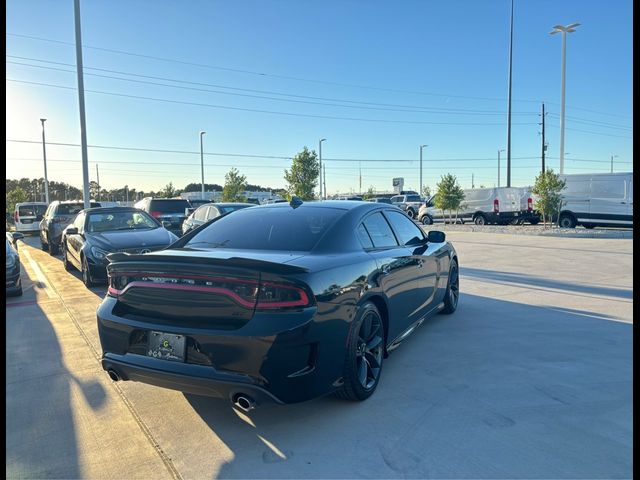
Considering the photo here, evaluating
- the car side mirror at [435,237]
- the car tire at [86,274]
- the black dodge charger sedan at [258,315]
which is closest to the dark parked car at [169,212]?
the car tire at [86,274]

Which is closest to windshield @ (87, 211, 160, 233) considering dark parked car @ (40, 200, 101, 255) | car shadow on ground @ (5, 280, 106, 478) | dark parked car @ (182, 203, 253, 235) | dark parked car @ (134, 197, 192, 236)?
dark parked car @ (182, 203, 253, 235)

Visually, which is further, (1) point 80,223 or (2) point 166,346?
(1) point 80,223

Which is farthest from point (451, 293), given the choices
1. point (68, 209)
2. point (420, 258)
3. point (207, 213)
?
point (68, 209)

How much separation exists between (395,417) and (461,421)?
45 cm

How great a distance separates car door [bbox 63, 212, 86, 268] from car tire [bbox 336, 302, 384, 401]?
7193 mm

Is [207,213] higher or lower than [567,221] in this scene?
higher

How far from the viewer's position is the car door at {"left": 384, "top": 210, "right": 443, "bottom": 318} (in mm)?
4777

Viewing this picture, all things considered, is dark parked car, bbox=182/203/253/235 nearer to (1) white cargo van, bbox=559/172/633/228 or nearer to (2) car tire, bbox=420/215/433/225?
(1) white cargo van, bbox=559/172/633/228

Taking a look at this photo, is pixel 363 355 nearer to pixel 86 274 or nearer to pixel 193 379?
pixel 193 379

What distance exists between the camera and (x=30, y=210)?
23453mm

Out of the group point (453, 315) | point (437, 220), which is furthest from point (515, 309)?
point (437, 220)

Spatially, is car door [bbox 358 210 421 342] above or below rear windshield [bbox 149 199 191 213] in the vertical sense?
below

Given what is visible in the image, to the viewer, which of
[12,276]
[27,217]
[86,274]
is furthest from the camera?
[27,217]

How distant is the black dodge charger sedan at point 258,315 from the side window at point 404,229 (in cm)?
79
